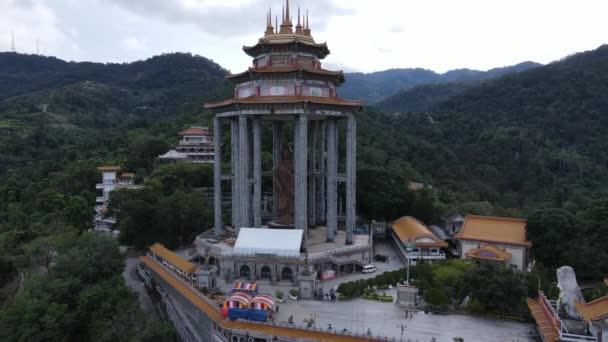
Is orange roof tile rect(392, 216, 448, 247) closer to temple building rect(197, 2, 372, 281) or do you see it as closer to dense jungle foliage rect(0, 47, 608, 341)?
temple building rect(197, 2, 372, 281)

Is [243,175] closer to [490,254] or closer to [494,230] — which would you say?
[490,254]

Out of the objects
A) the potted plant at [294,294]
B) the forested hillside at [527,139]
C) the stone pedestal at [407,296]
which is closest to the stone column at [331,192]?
the potted plant at [294,294]

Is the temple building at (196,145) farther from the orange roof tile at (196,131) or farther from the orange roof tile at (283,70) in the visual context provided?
the orange roof tile at (283,70)

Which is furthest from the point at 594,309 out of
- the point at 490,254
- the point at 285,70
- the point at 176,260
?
the point at 176,260

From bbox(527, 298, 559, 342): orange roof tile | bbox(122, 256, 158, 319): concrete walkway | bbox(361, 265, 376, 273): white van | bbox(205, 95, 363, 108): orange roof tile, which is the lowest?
bbox(122, 256, 158, 319): concrete walkway

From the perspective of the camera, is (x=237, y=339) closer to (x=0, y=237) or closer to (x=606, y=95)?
(x=0, y=237)

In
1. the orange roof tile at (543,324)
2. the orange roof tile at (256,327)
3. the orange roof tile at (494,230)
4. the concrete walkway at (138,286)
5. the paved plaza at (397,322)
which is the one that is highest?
the orange roof tile at (494,230)

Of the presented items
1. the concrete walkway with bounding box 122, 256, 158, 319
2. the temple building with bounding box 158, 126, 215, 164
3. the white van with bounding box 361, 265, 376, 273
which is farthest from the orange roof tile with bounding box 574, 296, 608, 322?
the temple building with bounding box 158, 126, 215, 164
